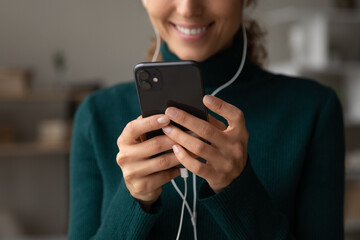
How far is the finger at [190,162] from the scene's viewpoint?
62 cm

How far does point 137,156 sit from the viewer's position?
65 cm

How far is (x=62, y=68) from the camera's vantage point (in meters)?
3.52

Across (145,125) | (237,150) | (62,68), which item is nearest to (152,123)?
(145,125)

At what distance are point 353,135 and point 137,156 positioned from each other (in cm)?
371

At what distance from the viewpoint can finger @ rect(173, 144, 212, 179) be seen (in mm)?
624

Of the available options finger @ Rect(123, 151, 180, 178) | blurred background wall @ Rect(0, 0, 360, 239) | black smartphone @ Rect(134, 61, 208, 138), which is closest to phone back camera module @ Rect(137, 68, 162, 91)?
black smartphone @ Rect(134, 61, 208, 138)

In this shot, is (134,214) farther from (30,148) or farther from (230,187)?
(30,148)

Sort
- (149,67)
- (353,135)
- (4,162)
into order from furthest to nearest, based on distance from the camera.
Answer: (353,135) < (4,162) < (149,67)

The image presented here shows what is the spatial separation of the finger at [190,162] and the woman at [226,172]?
0.08 feet

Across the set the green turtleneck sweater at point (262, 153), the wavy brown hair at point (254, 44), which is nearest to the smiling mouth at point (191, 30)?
the green turtleneck sweater at point (262, 153)

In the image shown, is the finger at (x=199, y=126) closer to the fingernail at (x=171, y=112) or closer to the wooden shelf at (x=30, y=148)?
the fingernail at (x=171, y=112)

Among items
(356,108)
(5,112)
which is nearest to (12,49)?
(5,112)

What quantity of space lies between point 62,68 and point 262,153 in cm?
285

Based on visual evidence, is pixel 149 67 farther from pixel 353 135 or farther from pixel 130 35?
pixel 353 135
